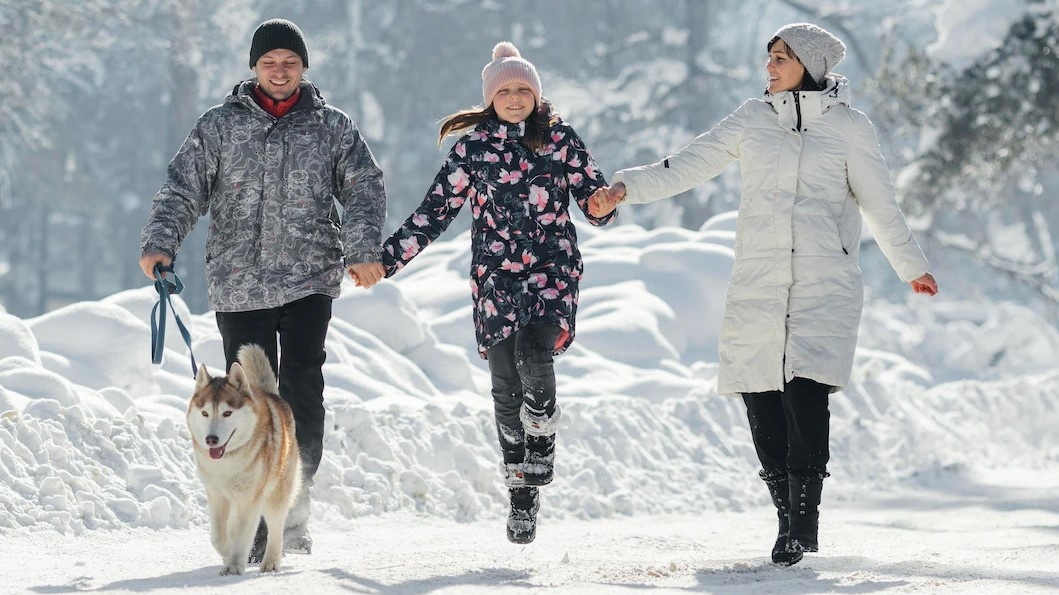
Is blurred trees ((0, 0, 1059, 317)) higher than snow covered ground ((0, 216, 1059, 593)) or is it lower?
higher

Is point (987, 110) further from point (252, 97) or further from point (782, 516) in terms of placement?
point (252, 97)

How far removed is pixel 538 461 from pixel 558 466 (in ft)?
12.3

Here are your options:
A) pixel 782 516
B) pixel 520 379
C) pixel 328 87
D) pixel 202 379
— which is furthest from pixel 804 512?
pixel 328 87

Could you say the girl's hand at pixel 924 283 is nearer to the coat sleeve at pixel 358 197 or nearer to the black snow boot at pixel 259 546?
the coat sleeve at pixel 358 197

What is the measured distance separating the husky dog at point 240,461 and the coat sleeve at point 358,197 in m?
0.70

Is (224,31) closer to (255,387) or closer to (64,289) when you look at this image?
(64,289)

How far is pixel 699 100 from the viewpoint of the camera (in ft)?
96.5

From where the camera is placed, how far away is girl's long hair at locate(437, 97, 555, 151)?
563cm

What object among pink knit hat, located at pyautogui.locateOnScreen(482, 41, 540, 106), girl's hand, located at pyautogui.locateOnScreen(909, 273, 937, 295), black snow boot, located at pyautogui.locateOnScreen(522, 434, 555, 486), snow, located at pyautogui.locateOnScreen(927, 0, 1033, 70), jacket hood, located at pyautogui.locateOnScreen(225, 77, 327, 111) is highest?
snow, located at pyautogui.locateOnScreen(927, 0, 1033, 70)

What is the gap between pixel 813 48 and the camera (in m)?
5.48

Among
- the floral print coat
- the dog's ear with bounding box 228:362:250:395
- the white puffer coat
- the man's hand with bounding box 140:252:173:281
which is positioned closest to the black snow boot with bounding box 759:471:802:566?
the white puffer coat

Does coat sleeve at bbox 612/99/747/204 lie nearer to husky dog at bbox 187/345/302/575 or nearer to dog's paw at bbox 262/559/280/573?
husky dog at bbox 187/345/302/575

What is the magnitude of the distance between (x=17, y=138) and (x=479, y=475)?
20.8 metres

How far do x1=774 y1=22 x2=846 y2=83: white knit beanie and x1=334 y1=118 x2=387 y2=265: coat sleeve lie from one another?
164 cm
